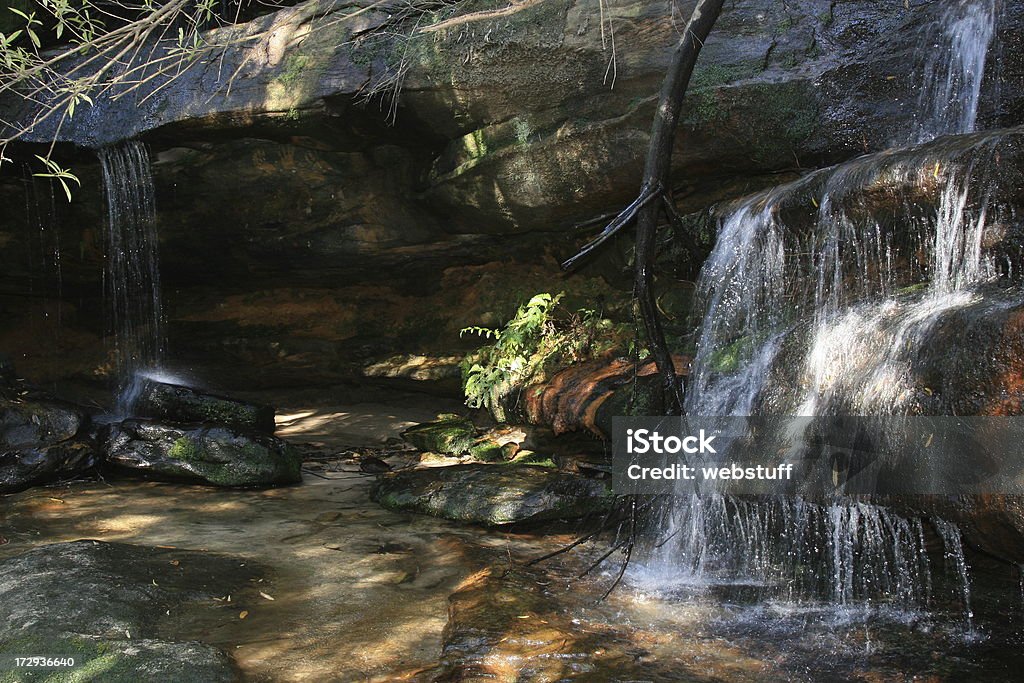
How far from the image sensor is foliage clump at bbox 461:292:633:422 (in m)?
8.01

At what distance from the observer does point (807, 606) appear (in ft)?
13.9

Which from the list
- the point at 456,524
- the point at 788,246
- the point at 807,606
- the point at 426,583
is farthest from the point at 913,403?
the point at 456,524

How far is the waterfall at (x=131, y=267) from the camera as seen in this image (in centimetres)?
843

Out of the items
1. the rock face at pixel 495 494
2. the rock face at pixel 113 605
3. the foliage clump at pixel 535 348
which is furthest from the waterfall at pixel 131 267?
the rock face at pixel 113 605

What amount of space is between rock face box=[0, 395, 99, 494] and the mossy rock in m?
2.86

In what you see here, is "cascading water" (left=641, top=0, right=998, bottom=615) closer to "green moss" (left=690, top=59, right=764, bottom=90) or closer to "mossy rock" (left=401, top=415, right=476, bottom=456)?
"green moss" (left=690, top=59, right=764, bottom=90)

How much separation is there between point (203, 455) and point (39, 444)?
4.30 ft

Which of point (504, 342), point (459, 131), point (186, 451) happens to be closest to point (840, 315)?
point (504, 342)

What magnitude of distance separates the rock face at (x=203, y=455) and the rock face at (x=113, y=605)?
1.95 m

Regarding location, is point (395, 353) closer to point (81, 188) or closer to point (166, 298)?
point (166, 298)

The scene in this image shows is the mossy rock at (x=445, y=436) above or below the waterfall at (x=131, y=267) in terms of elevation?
below

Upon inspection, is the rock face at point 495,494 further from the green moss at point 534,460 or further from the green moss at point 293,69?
the green moss at point 293,69

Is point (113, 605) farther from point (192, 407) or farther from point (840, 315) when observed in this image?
point (192, 407)

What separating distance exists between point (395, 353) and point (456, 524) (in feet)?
17.2
